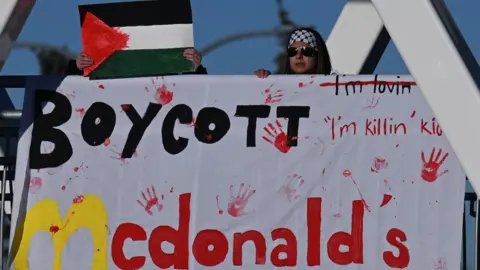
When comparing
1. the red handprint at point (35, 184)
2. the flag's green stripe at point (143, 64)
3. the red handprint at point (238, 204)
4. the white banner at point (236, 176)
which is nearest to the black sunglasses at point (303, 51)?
the white banner at point (236, 176)

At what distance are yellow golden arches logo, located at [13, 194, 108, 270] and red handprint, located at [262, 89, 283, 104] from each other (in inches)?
42.0

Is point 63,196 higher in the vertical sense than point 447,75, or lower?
lower

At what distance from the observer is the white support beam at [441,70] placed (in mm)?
7152

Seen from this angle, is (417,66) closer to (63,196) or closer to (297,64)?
(297,64)

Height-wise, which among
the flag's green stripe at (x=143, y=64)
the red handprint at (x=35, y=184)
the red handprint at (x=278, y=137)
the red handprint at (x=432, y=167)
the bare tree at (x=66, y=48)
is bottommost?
the red handprint at (x=35, y=184)

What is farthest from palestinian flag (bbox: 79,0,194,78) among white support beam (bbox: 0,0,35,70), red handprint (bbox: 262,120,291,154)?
red handprint (bbox: 262,120,291,154)

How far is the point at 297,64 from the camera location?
809 centimetres

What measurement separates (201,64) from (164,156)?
22.7 inches

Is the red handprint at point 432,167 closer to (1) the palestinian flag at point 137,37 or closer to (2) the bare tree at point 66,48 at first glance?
(1) the palestinian flag at point 137,37

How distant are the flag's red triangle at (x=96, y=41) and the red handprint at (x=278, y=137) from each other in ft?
3.12

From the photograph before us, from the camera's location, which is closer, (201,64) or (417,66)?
(417,66)

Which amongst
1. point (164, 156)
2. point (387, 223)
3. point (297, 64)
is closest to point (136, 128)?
point (164, 156)

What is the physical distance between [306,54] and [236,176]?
32.2 inches

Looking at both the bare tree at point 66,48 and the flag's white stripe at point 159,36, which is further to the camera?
the bare tree at point 66,48
